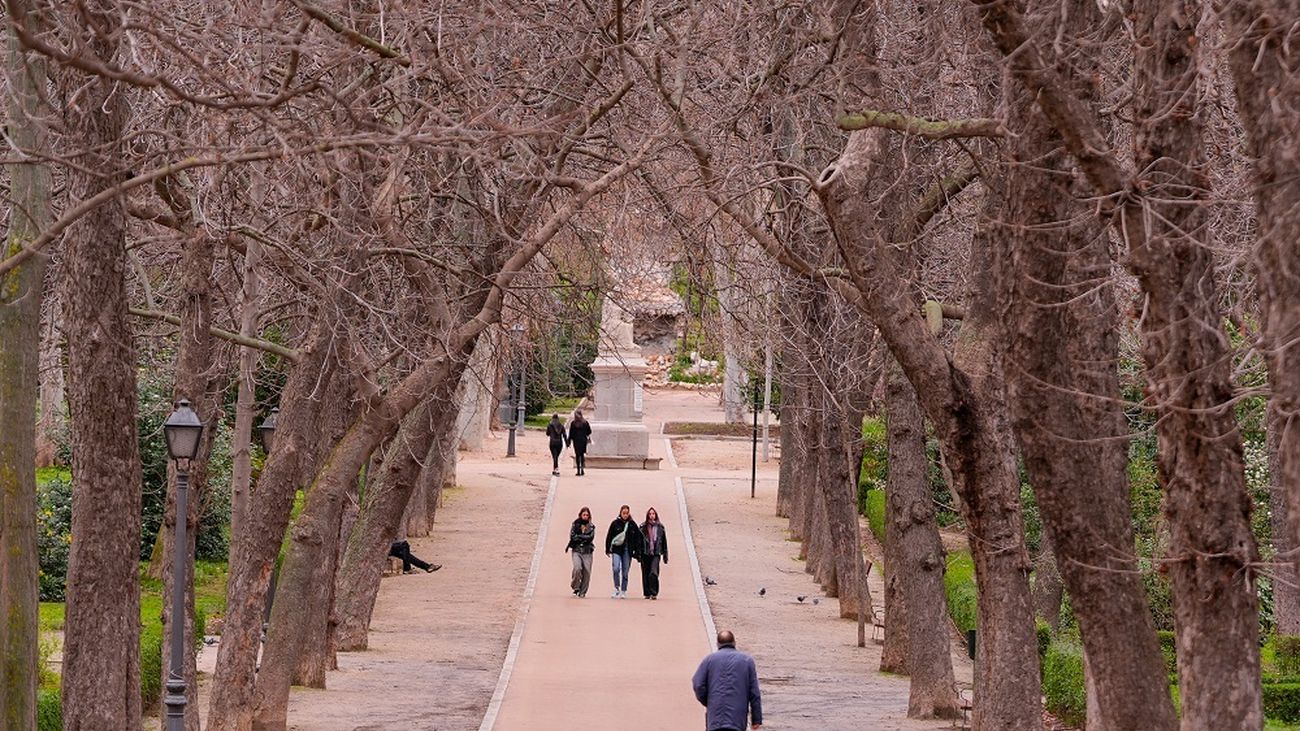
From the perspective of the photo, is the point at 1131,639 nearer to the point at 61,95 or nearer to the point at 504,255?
the point at 61,95

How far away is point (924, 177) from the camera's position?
1873 cm

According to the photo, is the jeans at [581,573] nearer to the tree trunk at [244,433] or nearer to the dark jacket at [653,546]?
the dark jacket at [653,546]

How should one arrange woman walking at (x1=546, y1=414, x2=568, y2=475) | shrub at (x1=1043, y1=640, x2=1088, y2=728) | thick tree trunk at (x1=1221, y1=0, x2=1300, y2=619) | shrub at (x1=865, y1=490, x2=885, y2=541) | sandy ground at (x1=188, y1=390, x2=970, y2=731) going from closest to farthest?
thick tree trunk at (x1=1221, y1=0, x2=1300, y2=619), shrub at (x1=1043, y1=640, x2=1088, y2=728), sandy ground at (x1=188, y1=390, x2=970, y2=731), shrub at (x1=865, y1=490, x2=885, y2=541), woman walking at (x1=546, y1=414, x2=568, y2=475)

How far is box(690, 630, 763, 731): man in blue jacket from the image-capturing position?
14234 millimetres

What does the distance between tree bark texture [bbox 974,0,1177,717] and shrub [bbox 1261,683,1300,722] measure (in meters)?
7.62

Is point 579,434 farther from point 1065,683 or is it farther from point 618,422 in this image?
point 1065,683

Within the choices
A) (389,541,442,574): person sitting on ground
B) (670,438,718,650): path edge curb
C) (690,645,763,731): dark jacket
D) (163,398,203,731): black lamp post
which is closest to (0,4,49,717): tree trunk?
(163,398,203,731): black lamp post

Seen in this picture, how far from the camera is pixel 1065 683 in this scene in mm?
19297

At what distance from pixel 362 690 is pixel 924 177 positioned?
8.20 meters

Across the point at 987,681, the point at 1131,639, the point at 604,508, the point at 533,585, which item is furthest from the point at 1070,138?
the point at 604,508

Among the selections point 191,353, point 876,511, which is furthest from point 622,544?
point 191,353

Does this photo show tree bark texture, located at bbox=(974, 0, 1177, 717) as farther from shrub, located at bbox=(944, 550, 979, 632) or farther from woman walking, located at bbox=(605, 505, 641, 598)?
woman walking, located at bbox=(605, 505, 641, 598)

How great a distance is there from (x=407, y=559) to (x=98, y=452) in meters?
19.9

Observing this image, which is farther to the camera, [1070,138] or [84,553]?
[84,553]
